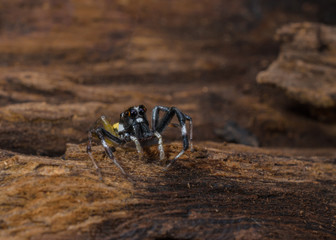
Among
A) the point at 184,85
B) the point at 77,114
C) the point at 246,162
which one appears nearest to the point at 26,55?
the point at 77,114

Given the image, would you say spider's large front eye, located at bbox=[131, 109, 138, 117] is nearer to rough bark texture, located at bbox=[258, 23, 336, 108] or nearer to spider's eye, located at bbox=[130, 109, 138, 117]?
spider's eye, located at bbox=[130, 109, 138, 117]

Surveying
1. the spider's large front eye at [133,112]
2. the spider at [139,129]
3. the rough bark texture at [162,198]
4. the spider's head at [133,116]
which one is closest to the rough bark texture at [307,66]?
the rough bark texture at [162,198]

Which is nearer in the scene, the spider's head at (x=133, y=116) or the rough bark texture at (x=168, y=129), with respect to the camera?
the rough bark texture at (x=168, y=129)

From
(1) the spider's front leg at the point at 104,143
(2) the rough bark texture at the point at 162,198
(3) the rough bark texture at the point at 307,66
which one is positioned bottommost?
(2) the rough bark texture at the point at 162,198

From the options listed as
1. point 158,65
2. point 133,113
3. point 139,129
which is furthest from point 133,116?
point 158,65

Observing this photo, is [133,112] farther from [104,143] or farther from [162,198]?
[162,198]

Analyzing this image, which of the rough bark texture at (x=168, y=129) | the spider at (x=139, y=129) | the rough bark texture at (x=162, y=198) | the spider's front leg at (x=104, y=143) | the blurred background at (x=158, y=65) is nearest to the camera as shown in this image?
the rough bark texture at (x=162, y=198)

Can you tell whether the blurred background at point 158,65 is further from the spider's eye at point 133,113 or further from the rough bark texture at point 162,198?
the rough bark texture at point 162,198
